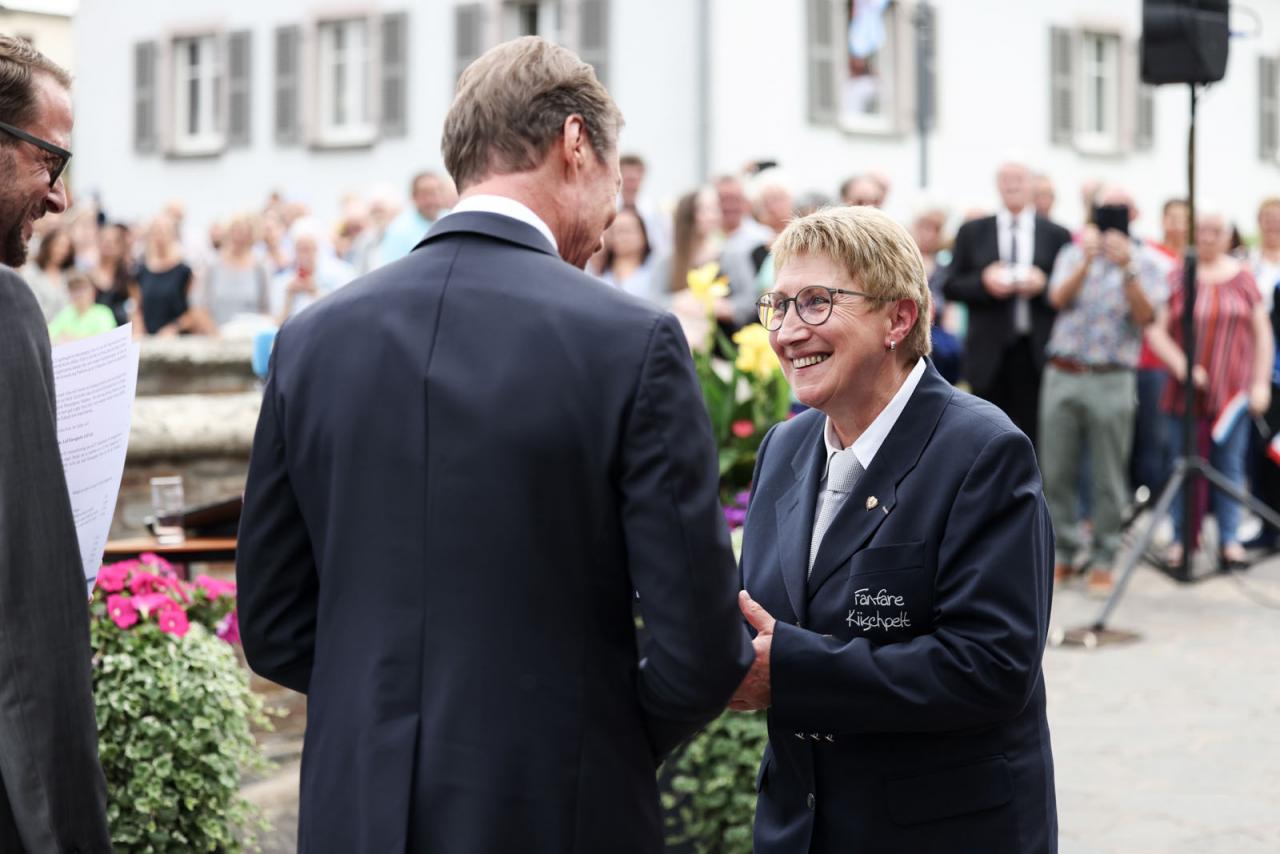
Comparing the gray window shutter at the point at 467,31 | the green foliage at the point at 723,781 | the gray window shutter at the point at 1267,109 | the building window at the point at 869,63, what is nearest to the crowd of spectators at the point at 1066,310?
the green foliage at the point at 723,781

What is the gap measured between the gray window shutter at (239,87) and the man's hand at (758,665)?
84.2 ft

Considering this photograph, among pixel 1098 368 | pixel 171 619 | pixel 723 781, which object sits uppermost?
pixel 1098 368

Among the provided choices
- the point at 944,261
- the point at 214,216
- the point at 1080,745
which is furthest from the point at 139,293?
the point at 214,216

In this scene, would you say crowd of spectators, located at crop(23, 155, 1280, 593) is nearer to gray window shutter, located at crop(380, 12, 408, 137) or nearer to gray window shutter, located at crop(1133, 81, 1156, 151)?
gray window shutter, located at crop(380, 12, 408, 137)

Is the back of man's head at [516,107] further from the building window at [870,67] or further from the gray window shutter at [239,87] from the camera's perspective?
the gray window shutter at [239,87]

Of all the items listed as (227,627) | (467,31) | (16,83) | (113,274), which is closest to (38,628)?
(16,83)

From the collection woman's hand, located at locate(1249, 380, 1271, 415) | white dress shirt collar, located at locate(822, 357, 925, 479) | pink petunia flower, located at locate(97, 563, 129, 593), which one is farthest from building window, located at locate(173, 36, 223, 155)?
white dress shirt collar, located at locate(822, 357, 925, 479)

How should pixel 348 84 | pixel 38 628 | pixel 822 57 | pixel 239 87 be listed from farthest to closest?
pixel 239 87, pixel 348 84, pixel 822 57, pixel 38 628

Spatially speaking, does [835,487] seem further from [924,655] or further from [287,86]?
[287,86]

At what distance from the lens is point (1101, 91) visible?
27.3 meters

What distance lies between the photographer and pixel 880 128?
2412 cm

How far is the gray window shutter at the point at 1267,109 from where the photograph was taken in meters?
30.0

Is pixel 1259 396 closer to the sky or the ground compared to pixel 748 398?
closer to the ground

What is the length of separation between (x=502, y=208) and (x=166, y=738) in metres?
2.57
